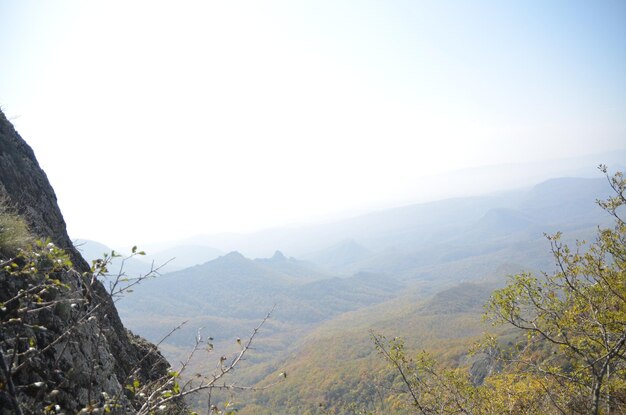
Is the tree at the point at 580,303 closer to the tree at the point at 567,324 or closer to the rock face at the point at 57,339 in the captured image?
the tree at the point at 567,324

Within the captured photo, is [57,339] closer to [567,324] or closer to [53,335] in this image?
[53,335]

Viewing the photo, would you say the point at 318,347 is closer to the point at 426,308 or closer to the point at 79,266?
the point at 426,308

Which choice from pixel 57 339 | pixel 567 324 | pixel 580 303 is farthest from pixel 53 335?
pixel 580 303

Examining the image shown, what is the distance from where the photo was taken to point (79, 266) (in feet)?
40.3

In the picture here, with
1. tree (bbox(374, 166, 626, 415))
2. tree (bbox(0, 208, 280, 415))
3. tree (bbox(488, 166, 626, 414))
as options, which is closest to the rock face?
tree (bbox(0, 208, 280, 415))

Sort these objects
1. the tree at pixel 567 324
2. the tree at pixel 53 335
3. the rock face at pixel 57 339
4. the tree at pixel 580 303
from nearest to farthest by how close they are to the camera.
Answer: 1. the rock face at pixel 57 339
2. the tree at pixel 53 335
3. the tree at pixel 567 324
4. the tree at pixel 580 303

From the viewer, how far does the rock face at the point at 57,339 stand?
184 inches

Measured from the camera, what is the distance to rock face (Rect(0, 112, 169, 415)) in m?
4.67

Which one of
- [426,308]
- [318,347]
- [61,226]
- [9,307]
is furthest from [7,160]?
[426,308]

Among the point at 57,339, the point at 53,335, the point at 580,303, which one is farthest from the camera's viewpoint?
the point at 580,303

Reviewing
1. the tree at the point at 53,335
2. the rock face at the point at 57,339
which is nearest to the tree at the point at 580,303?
the tree at the point at 53,335

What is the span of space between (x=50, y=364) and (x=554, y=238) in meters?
11.5

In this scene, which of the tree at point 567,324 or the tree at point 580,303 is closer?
the tree at point 567,324

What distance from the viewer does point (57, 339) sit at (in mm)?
3734
